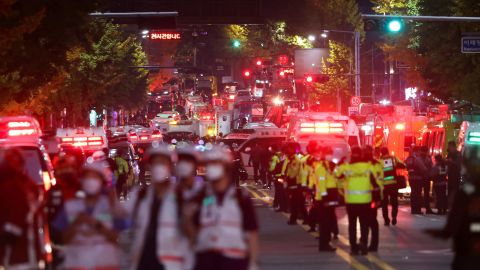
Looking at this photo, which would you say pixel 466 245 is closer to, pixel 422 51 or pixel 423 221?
pixel 423 221

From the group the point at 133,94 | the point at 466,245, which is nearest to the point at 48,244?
the point at 466,245

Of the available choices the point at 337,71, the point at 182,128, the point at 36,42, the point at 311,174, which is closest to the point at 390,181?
the point at 311,174

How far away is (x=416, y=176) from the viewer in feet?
98.7

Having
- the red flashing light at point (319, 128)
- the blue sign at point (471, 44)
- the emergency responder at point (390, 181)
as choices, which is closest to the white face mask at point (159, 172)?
the emergency responder at point (390, 181)

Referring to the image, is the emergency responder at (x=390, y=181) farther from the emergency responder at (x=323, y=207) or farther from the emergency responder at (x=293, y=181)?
the emergency responder at (x=323, y=207)

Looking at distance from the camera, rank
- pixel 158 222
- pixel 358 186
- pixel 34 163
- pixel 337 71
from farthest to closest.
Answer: pixel 337 71
pixel 34 163
pixel 358 186
pixel 158 222

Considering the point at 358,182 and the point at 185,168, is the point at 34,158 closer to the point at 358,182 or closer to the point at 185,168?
the point at 358,182

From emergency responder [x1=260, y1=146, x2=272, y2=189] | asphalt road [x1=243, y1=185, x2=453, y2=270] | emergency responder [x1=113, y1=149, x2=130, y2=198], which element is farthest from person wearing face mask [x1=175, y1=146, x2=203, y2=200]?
emergency responder [x1=260, y1=146, x2=272, y2=189]

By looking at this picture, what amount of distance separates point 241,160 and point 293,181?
21.2m

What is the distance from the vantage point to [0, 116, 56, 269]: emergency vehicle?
12.3 meters

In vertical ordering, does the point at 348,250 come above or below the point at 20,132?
below

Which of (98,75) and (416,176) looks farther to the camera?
(98,75)

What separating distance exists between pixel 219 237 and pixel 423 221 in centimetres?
1767

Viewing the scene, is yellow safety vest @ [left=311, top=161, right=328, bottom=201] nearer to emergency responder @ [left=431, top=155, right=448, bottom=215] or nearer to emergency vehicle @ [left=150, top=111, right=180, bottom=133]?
emergency responder @ [left=431, top=155, right=448, bottom=215]
